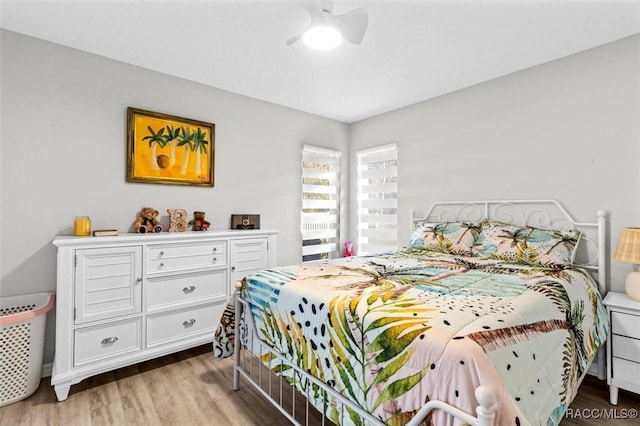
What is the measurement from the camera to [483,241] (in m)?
2.74

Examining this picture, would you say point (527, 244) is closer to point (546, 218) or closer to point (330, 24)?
point (546, 218)

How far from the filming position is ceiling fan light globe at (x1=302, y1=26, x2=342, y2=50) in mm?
1968

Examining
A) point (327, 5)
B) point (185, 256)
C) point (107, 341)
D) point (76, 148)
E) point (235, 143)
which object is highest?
point (327, 5)

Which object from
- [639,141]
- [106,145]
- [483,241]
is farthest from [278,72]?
[639,141]

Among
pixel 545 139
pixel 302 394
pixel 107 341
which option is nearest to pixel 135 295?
pixel 107 341

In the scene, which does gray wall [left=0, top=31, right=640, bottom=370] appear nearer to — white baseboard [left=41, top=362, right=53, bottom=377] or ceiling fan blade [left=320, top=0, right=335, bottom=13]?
white baseboard [left=41, top=362, right=53, bottom=377]

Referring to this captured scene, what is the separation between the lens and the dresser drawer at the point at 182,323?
2.45 metres

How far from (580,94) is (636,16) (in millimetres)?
571

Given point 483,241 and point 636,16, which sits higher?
point 636,16

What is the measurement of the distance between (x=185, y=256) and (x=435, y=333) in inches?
84.7

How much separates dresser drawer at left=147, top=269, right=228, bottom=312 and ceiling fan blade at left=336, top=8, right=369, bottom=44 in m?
2.15

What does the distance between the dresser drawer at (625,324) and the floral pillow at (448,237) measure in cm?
99

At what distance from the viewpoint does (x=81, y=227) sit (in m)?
2.39

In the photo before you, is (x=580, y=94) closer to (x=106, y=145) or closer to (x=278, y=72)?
(x=278, y=72)
